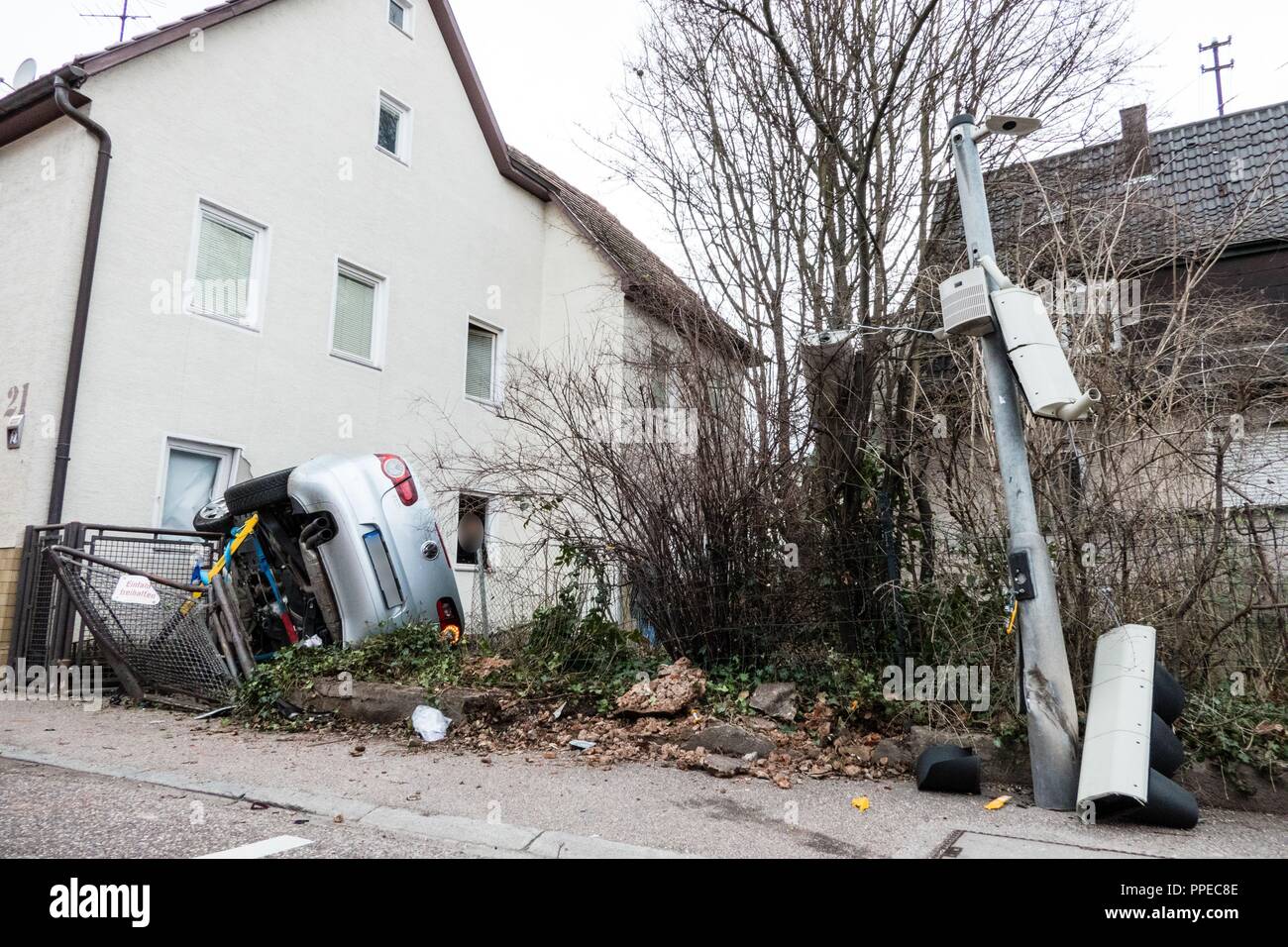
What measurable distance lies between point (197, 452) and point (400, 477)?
3523 millimetres

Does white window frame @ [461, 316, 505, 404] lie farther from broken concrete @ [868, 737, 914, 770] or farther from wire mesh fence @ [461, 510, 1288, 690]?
broken concrete @ [868, 737, 914, 770]

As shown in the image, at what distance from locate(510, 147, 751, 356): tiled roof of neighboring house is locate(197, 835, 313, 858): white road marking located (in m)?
4.60

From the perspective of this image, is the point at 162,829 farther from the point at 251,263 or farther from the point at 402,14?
the point at 402,14

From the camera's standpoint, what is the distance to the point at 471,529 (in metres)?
11.4

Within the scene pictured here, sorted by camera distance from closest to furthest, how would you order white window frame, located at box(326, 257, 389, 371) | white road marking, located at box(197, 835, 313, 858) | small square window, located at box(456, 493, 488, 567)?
white road marking, located at box(197, 835, 313, 858), small square window, located at box(456, 493, 488, 567), white window frame, located at box(326, 257, 389, 371)

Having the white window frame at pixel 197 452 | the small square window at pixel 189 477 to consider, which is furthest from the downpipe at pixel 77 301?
the small square window at pixel 189 477

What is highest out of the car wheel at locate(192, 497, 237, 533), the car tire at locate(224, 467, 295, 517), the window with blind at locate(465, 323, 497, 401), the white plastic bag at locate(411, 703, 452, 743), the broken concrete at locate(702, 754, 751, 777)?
the window with blind at locate(465, 323, 497, 401)

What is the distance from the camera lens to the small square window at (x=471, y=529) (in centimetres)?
830

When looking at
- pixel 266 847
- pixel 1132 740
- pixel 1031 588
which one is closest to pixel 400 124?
pixel 1031 588

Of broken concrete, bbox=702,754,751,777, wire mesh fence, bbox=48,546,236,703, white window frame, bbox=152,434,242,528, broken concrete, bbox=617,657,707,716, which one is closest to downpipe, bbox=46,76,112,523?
white window frame, bbox=152,434,242,528

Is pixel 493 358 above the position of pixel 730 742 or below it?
above

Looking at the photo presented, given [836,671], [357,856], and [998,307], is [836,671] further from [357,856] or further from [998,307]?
[357,856]

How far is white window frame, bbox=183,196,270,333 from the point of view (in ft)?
32.0

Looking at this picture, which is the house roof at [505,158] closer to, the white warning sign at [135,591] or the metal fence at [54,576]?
the metal fence at [54,576]
